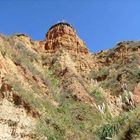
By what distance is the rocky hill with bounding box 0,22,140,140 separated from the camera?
20484 mm

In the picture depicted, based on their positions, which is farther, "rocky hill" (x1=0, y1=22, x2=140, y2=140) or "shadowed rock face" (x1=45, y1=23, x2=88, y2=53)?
"shadowed rock face" (x1=45, y1=23, x2=88, y2=53)

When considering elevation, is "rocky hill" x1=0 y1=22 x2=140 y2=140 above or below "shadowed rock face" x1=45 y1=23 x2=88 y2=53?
below

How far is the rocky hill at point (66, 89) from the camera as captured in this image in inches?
806

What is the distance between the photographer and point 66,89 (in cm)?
3006

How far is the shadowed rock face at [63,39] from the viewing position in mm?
40344

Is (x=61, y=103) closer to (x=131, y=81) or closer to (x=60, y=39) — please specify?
(x=131, y=81)

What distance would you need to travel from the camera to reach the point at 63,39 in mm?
41125

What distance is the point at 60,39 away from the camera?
40.8 metres

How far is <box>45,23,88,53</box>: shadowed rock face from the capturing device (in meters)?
40.3

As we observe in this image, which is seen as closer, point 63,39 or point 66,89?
point 66,89

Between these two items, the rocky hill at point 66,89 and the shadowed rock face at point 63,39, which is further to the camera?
the shadowed rock face at point 63,39

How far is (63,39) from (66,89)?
39.1 feet

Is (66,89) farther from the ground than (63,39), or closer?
closer

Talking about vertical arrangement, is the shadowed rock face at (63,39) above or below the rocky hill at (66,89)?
above
